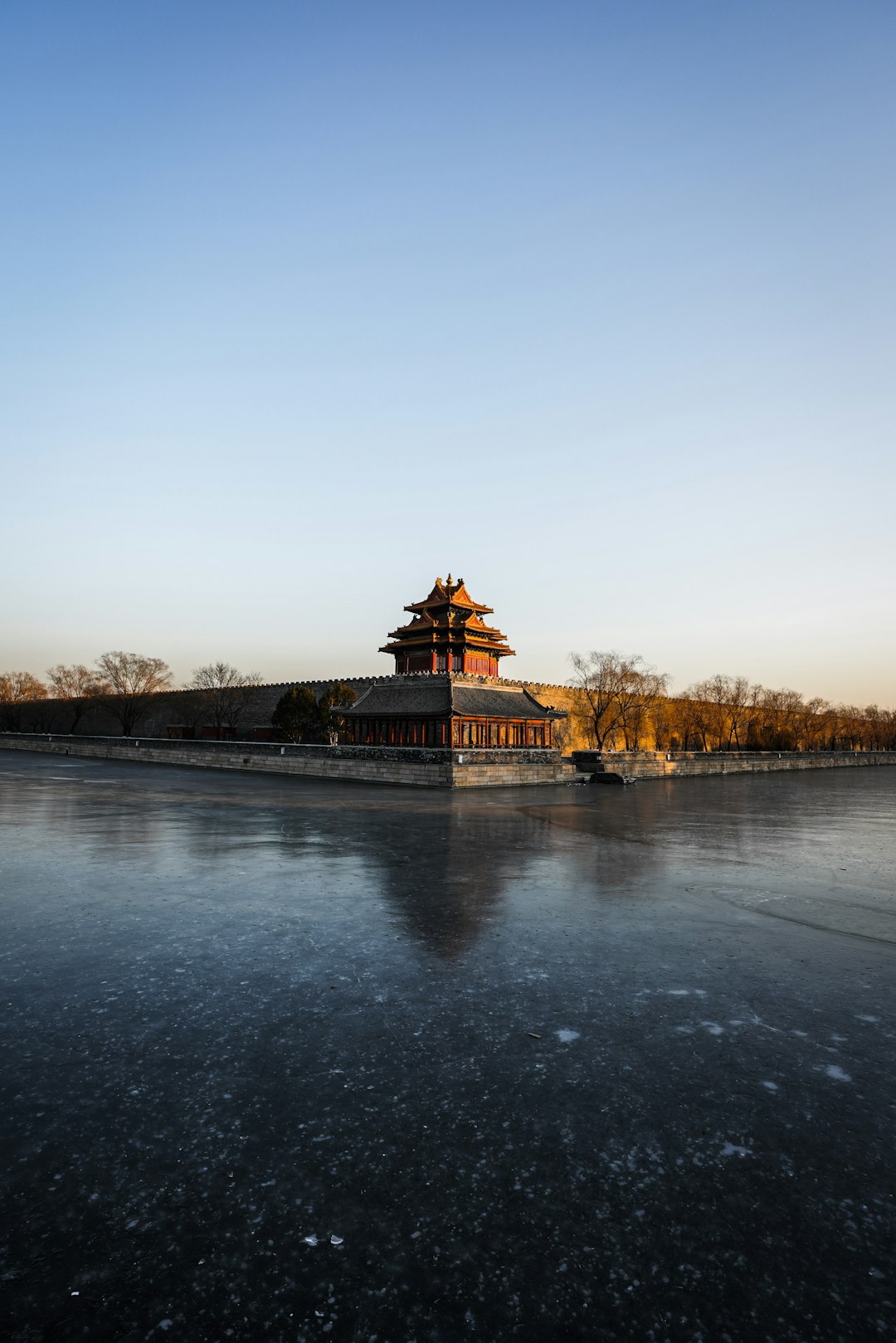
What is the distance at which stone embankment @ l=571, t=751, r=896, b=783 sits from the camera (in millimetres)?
35625

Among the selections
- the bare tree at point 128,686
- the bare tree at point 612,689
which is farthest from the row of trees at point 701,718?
the bare tree at point 128,686

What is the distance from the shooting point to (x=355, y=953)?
5.91 metres

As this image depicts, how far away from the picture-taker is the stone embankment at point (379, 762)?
28203 mm

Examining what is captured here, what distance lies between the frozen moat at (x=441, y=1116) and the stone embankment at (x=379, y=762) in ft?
65.3

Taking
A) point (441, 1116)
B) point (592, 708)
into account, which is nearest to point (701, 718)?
point (592, 708)

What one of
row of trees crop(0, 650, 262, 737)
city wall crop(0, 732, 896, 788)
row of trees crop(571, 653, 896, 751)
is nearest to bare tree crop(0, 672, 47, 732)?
row of trees crop(0, 650, 262, 737)

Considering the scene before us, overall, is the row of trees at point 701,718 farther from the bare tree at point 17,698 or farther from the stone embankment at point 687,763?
the bare tree at point 17,698

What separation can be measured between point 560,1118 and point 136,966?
12.2 feet

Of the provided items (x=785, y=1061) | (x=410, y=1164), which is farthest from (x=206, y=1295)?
(x=785, y=1061)

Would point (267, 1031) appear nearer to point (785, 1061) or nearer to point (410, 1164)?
point (410, 1164)

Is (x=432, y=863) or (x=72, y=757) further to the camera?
(x=72, y=757)

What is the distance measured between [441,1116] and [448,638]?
40.0m

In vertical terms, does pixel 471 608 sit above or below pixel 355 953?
above

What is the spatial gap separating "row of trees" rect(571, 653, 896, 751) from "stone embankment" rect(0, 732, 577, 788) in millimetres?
24296
